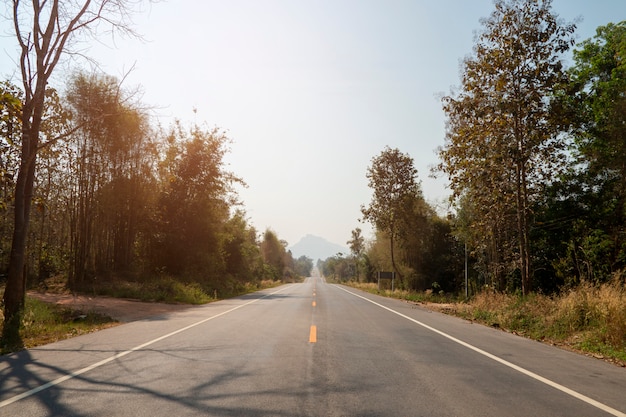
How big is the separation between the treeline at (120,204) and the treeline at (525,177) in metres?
15.2

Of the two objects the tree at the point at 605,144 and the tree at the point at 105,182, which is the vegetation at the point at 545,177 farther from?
the tree at the point at 105,182

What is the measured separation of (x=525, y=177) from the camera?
16594mm

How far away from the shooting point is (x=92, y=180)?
81.3ft

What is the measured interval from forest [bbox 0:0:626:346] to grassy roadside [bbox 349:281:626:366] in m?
2.20

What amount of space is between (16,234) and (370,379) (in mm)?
9983

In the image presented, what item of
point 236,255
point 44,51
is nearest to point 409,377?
point 44,51

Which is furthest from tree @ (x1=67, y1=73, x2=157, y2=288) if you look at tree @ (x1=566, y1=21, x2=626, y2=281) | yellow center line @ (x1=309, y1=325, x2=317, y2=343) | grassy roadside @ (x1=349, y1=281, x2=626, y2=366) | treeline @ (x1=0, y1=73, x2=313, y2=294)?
tree @ (x1=566, y1=21, x2=626, y2=281)

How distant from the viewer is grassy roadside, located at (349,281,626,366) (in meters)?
9.29

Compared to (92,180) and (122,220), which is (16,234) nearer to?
(92,180)

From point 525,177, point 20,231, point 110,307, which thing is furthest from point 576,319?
point 110,307

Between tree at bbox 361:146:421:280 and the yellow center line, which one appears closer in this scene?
the yellow center line

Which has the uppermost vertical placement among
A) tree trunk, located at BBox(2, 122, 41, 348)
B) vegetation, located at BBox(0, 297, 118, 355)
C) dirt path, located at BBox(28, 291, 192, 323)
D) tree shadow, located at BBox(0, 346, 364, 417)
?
tree trunk, located at BBox(2, 122, 41, 348)

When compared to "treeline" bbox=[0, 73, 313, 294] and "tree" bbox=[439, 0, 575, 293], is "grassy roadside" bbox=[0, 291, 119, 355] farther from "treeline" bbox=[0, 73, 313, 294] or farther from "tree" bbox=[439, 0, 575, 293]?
"tree" bbox=[439, 0, 575, 293]

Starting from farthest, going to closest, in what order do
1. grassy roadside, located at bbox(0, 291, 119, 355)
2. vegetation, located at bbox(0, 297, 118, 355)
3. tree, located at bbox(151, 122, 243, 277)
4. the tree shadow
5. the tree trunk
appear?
tree, located at bbox(151, 122, 243, 277) < the tree trunk < vegetation, located at bbox(0, 297, 118, 355) < grassy roadside, located at bbox(0, 291, 119, 355) < the tree shadow
